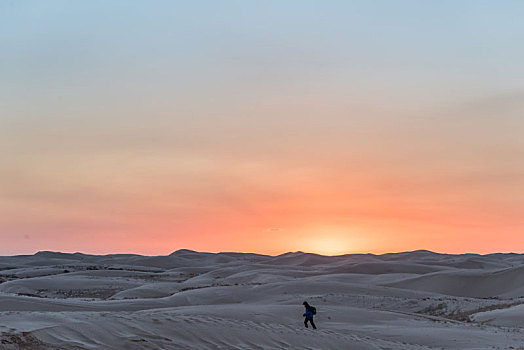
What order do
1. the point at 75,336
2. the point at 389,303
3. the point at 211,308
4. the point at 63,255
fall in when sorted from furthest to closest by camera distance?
the point at 63,255, the point at 389,303, the point at 211,308, the point at 75,336

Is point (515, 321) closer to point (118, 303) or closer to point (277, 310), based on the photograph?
point (277, 310)

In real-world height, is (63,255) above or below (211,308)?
above

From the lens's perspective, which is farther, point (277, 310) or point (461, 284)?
point (461, 284)

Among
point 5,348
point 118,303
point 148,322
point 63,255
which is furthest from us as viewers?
point 63,255

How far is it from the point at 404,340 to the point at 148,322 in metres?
7.44

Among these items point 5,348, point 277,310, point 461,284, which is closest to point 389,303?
point 277,310

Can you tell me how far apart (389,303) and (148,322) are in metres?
16.8

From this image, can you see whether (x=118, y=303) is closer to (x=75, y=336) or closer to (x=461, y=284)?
(x=75, y=336)

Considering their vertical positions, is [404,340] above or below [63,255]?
below

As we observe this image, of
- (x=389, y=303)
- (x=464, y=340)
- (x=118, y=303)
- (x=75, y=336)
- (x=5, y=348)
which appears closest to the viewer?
(x=5, y=348)

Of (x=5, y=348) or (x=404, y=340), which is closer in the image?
(x=5, y=348)

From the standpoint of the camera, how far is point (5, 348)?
10023 millimetres

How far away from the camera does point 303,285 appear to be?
109ft

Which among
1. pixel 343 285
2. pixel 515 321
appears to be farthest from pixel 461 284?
pixel 515 321
